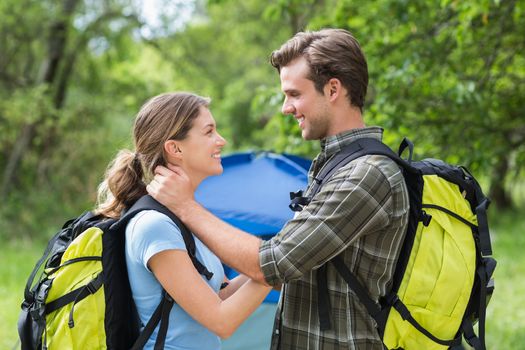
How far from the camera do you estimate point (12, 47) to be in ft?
41.7

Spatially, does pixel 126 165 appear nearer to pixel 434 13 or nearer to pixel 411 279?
pixel 411 279

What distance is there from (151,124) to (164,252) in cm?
50

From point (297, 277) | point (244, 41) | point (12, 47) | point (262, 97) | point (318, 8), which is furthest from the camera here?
point (244, 41)

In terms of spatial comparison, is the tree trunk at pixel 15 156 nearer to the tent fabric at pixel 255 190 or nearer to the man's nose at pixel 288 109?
the tent fabric at pixel 255 190

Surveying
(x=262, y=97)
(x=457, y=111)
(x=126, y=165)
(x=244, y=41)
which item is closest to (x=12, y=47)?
(x=244, y=41)

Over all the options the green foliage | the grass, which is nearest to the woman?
the green foliage

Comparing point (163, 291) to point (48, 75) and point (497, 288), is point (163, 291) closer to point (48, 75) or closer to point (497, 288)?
point (497, 288)

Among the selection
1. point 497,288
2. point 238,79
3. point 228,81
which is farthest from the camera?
point 238,79

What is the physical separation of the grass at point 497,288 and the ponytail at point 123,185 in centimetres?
282

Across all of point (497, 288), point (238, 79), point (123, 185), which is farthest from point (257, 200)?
point (238, 79)

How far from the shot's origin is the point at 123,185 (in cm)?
231

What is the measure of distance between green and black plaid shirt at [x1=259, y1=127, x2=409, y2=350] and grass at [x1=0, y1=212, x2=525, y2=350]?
10.4 ft

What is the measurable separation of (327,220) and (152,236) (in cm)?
53

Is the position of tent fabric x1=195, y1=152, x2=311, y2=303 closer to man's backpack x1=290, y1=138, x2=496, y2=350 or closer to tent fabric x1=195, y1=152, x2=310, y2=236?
tent fabric x1=195, y1=152, x2=310, y2=236
